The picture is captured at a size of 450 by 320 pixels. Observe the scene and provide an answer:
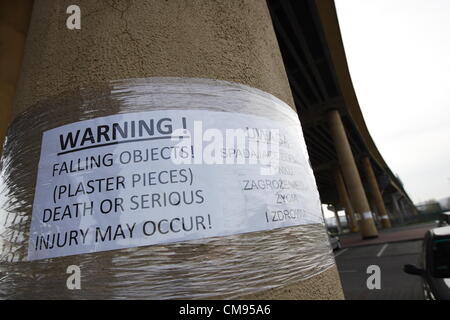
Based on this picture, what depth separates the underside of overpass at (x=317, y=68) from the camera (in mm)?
9938

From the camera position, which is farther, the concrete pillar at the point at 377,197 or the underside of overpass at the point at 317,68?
the concrete pillar at the point at 377,197

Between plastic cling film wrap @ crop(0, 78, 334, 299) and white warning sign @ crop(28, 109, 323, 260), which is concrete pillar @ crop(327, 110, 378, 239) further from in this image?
white warning sign @ crop(28, 109, 323, 260)

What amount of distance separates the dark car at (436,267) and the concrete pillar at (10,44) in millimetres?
4918

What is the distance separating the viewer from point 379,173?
1513 inches

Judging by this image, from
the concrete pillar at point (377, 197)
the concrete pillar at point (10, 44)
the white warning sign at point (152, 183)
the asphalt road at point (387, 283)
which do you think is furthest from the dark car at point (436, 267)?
the concrete pillar at point (377, 197)

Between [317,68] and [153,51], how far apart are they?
14.5 m

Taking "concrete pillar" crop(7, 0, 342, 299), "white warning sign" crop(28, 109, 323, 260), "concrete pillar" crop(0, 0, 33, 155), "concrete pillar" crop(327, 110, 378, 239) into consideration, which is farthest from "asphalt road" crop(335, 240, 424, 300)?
"concrete pillar" crop(327, 110, 378, 239)

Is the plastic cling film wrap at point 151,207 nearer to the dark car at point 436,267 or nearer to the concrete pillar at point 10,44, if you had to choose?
the concrete pillar at point 10,44

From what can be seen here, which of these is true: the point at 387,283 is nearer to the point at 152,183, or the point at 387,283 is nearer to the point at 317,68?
A: the point at 152,183

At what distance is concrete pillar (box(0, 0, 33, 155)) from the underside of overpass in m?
8.22

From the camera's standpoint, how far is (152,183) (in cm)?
71

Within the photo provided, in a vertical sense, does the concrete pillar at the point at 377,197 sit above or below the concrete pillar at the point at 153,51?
above


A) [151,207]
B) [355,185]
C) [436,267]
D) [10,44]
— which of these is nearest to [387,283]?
[436,267]
